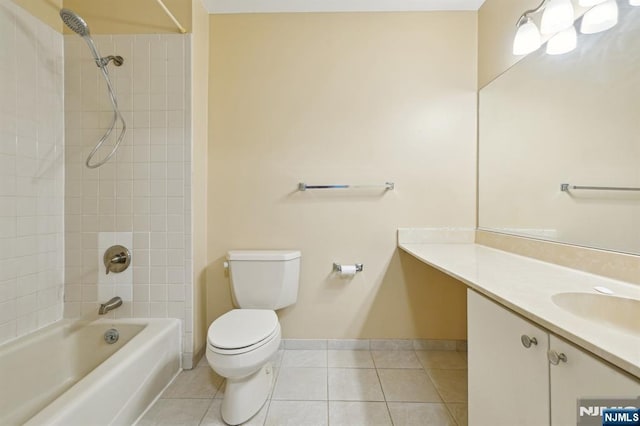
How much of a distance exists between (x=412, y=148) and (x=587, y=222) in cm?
101

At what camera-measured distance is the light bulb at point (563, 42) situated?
1.19 metres

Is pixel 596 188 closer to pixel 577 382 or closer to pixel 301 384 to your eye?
pixel 577 382

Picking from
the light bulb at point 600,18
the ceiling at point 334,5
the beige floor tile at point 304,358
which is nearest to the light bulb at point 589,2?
the light bulb at point 600,18

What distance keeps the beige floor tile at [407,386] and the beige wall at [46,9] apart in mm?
2833

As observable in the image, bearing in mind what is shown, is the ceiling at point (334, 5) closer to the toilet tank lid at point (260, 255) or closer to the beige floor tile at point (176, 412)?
the toilet tank lid at point (260, 255)

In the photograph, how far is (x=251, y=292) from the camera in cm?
170

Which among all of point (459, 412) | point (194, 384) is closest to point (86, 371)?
point (194, 384)

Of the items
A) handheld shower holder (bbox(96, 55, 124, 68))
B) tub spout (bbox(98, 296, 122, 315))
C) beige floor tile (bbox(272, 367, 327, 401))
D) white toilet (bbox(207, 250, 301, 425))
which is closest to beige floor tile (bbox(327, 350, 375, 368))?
beige floor tile (bbox(272, 367, 327, 401))

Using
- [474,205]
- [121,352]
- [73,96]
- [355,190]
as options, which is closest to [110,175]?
[73,96]

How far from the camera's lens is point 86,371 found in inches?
60.7

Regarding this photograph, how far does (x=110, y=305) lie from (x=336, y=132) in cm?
Result: 176

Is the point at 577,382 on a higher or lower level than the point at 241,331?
higher

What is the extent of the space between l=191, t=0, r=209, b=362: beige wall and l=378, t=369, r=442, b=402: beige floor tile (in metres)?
1.19

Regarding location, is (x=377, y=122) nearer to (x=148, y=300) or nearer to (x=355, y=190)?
(x=355, y=190)
